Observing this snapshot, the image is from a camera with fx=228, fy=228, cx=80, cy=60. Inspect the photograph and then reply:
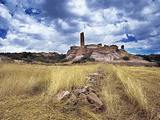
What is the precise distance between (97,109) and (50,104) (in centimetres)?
72

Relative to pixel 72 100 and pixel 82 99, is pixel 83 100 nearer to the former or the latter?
pixel 82 99

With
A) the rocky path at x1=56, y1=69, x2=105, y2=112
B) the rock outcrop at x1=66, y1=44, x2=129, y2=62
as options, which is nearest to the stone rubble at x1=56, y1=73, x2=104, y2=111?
the rocky path at x1=56, y1=69, x2=105, y2=112

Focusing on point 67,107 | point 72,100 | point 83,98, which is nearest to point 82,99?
point 83,98

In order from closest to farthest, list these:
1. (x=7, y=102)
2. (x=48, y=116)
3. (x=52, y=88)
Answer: (x=48, y=116) < (x=7, y=102) < (x=52, y=88)

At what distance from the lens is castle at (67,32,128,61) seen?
41.3 metres

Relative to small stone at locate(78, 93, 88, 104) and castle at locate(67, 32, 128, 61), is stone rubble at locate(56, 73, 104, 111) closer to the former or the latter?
small stone at locate(78, 93, 88, 104)

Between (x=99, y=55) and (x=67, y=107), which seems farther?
(x=99, y=55)

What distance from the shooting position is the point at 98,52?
1716 inches

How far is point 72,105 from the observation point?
3.32 meters

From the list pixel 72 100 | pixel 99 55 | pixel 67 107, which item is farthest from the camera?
pixel 99 55

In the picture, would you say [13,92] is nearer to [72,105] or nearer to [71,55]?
[72,105]

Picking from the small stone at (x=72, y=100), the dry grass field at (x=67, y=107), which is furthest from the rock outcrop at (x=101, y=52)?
the small stone at (x=72, y=100)

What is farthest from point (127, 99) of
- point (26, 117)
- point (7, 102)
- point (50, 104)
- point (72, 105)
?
point (7, 102)

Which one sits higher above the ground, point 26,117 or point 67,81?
point 67,81
